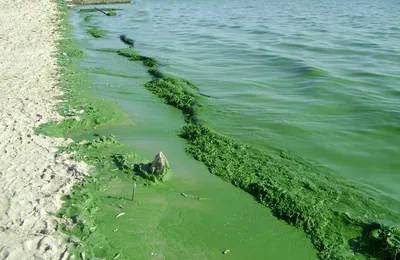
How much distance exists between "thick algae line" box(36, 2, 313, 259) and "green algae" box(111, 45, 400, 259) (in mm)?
314

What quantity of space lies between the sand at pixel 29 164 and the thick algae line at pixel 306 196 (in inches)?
104

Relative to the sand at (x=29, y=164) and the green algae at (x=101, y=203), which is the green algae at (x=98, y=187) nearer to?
the green algae at (x=101, y=203)

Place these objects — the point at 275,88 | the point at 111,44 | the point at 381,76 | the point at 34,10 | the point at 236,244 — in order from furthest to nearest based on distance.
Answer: the point at 34,10
the point at 111,44
the point at 381,76
the point at 275,88
the point at 236,244

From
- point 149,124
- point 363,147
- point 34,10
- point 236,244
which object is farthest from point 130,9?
point 236,244

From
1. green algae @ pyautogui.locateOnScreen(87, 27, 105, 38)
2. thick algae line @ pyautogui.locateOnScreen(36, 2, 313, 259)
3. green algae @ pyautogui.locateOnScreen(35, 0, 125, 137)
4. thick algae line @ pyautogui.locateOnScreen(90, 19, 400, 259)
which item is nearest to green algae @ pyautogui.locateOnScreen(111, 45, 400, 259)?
thick algae line @ pyautogui.locateOnScreen(90, 19, 400, 259)

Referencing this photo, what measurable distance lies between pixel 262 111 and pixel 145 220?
16.6ft

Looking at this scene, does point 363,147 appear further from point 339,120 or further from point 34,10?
point 34,10

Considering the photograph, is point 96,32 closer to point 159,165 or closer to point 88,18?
point 88,18

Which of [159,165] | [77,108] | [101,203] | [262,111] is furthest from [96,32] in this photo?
[101,203]

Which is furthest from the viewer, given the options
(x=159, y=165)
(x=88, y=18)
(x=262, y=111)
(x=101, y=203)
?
(x=88, y=18)

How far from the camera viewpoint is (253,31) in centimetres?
2095

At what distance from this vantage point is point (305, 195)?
629 cm

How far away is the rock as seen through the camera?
6.49 metres

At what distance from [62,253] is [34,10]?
857 inches
